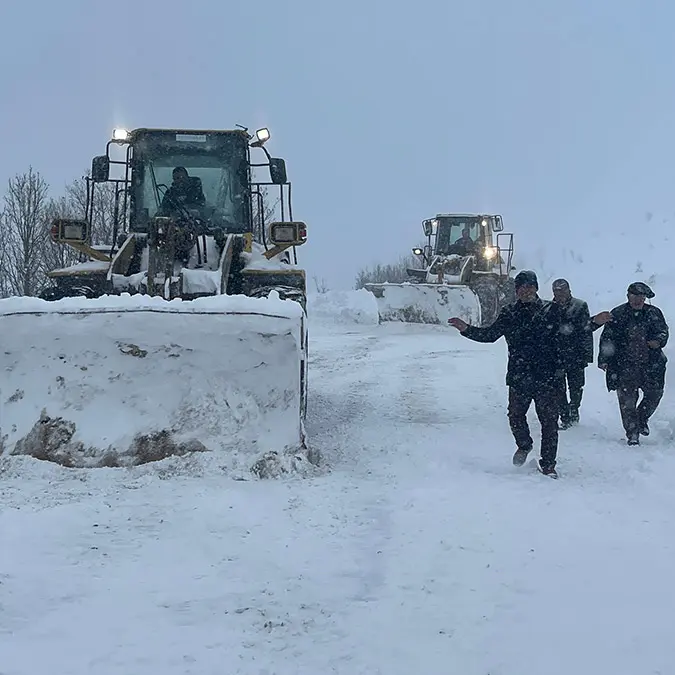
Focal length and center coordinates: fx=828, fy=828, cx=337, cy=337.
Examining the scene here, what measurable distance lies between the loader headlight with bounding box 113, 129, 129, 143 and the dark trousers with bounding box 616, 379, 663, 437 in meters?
5.38

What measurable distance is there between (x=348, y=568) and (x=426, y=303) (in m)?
15.2

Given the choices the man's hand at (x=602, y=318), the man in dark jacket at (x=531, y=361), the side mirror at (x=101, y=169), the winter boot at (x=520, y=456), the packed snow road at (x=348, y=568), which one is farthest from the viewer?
the side mirror at (x=101, y=169)

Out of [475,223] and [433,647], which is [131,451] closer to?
[433,647]

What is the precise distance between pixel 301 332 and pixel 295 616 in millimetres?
2741

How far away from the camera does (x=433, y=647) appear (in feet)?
Result: 9.68

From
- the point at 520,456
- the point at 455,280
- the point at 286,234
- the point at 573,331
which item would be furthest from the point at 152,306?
the point at 455,280

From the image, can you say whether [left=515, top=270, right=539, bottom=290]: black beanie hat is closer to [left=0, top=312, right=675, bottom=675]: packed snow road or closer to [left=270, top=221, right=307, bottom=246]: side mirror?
[left=0, top=312, right=675, bottom=675]: packed snow road

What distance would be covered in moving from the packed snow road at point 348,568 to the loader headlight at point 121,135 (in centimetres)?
418

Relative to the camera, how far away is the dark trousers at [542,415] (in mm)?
5707

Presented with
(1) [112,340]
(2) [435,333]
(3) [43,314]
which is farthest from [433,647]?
(2) [435,333]

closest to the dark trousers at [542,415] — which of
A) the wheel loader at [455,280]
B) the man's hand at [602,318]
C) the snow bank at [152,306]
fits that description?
the man's hand at [602,318]

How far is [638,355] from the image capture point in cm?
702

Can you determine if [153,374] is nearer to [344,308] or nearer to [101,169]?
[101,169]

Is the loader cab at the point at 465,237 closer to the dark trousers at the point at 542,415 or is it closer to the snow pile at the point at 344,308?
the snow pile at the point at 344,308
